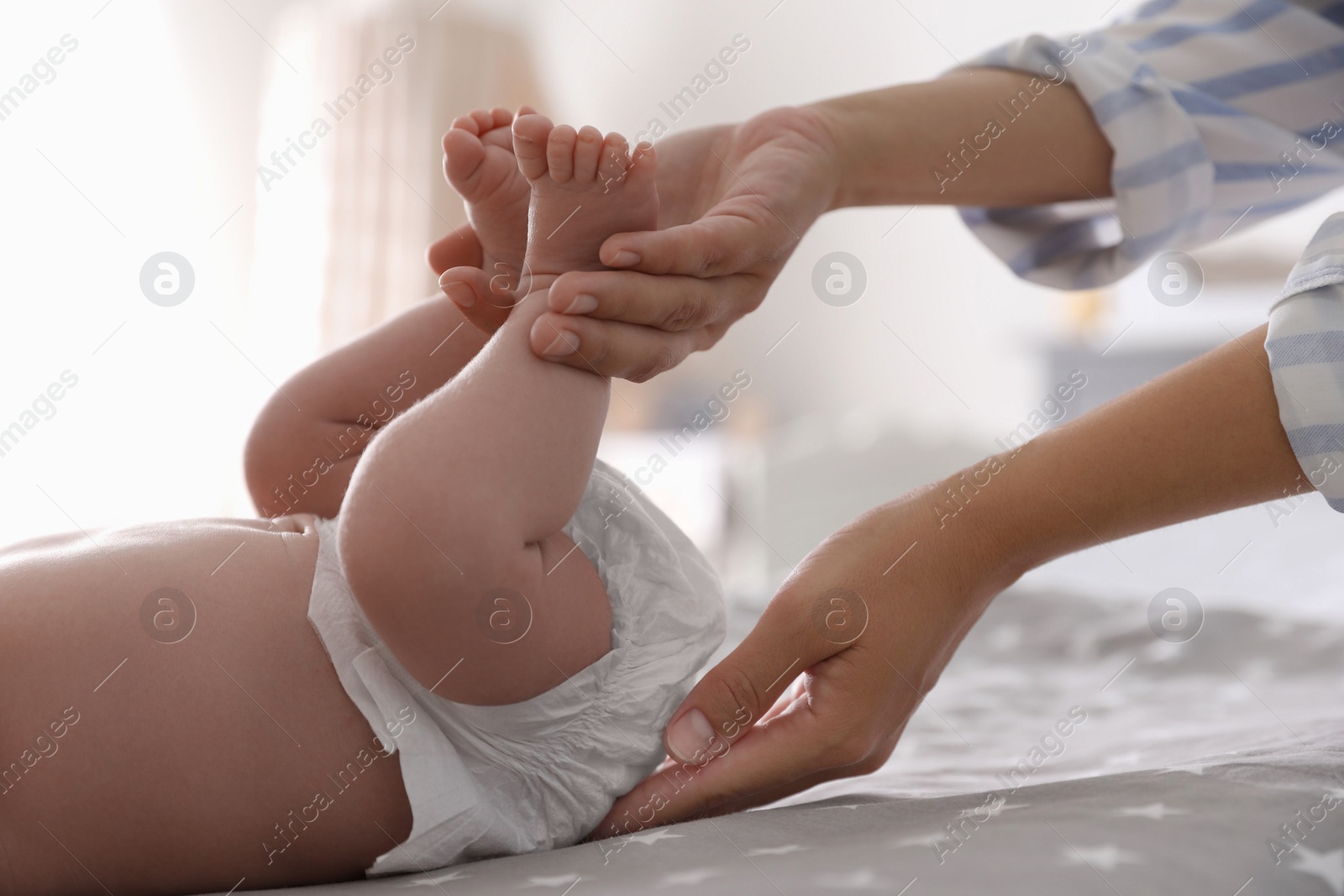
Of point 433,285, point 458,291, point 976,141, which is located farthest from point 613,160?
point 433,285

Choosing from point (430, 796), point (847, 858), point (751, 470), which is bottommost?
point (751, 470)

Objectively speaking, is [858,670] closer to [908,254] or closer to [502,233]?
[502,233]

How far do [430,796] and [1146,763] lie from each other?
20.4 inches

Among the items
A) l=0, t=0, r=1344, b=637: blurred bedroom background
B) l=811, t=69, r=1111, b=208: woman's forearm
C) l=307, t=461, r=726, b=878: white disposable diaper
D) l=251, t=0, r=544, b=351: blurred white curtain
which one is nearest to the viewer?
l=307, t=461, r=726, b=878: white disposable diaper

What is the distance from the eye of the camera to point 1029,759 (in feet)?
2.70

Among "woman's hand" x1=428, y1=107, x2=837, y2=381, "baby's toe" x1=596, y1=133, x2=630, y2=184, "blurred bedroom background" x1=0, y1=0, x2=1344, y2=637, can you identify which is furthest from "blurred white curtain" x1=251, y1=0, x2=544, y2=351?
"baby's toe" x1=596, y1=133, x2=630, y2=184

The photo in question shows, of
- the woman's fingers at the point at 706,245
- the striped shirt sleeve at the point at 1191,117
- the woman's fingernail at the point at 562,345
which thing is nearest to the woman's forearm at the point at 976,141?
the striped shirt sleeve at the point at 1191,117

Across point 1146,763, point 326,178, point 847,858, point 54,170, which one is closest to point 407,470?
point 847,858

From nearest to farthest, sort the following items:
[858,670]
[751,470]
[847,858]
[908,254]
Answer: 1. [847,858]
2. [858,670]
3. [751,470]
4. [908,254]

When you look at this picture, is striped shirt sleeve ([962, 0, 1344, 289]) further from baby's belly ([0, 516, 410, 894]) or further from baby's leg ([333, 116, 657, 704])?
baby's belly ([0, 516, 410, 894])

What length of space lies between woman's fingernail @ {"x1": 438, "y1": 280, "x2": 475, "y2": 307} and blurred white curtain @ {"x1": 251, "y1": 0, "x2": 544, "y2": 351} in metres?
2.30

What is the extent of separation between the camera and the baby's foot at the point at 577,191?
1.80 feet

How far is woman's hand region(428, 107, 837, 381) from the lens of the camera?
1.90 feet

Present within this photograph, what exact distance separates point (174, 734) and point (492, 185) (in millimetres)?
396
